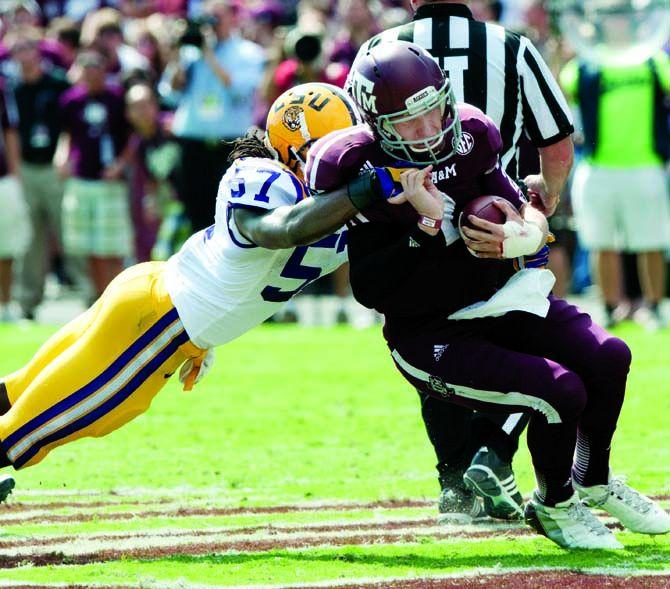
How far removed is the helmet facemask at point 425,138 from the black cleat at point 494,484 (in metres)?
1.16

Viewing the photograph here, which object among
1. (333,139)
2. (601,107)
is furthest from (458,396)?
(601,107)

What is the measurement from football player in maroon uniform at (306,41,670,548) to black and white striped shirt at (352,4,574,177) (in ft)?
2.48

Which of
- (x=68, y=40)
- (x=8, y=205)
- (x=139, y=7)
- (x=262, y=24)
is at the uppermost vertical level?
(x=139, y=7)

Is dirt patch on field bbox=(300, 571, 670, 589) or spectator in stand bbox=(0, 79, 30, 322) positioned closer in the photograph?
dirt patch on field bbox=(300, 571, 670, 589)

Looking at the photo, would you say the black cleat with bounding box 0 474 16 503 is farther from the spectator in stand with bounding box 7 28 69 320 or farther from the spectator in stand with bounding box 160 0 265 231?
the spectator in stand with bounding box 7 28 69 320

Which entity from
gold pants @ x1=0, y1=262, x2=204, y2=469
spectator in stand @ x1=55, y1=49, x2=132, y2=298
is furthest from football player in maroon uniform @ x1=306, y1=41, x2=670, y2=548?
spectator in stand @ x1=55, y1=49, x2=132, y2=298

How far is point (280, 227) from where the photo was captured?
420 centimetres

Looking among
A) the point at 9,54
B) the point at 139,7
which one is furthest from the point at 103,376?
the point at 139,7

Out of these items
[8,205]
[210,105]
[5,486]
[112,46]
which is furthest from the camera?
[112,46]

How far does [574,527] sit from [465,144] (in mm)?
1201

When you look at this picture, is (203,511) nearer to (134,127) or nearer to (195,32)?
(195,32)

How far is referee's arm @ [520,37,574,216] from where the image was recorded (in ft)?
16.6

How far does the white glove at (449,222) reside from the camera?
13.8ft

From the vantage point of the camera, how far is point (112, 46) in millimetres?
12523
